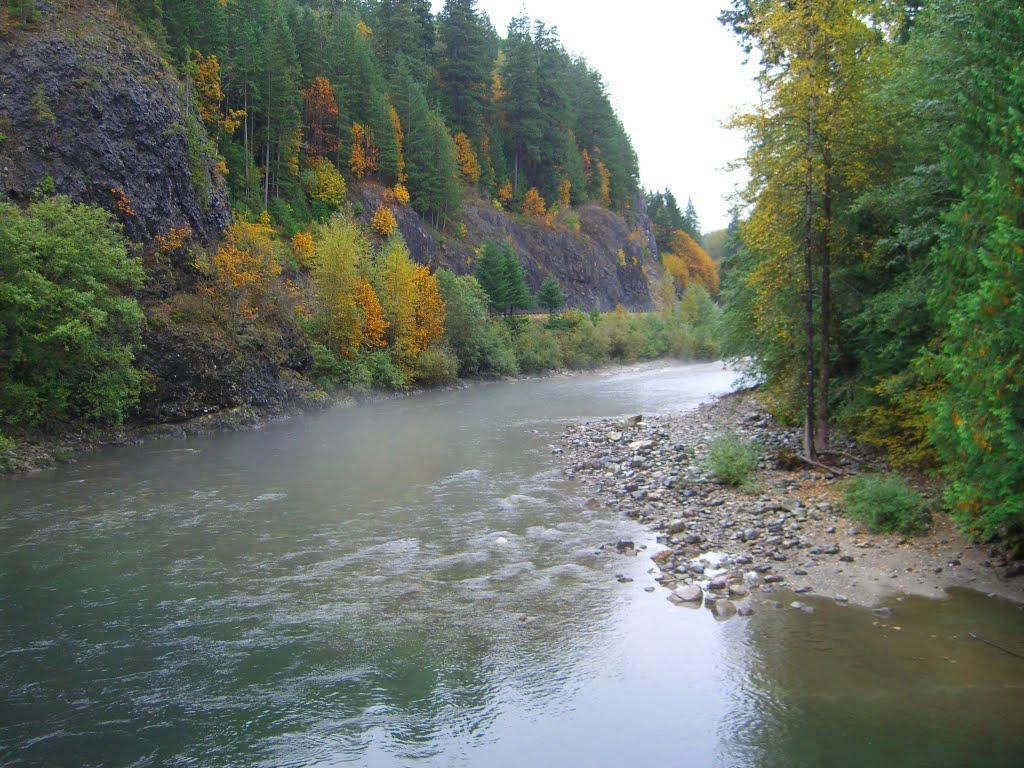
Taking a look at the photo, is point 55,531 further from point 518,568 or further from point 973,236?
point 973,236

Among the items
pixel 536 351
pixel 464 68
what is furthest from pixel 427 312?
pixel 464 68

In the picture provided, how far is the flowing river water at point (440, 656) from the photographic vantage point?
7129mm

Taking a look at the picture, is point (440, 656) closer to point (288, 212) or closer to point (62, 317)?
point (62, 317)

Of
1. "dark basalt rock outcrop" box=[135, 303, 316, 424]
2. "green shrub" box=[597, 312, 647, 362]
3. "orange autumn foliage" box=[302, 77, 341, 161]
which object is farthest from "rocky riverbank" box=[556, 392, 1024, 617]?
"orange autumn foliage" box=[302, 77, 341, 161]

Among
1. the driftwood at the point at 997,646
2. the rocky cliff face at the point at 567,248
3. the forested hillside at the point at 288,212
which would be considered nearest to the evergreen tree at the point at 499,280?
the forested hillside at the point at 288,212

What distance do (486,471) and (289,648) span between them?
39.2 ft

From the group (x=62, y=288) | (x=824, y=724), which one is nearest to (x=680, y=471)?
(x=824, y=724)

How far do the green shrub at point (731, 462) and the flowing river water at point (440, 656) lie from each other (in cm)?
279

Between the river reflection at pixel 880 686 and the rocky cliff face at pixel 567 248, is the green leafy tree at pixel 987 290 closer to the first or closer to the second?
the river reflection at pixel 880 686

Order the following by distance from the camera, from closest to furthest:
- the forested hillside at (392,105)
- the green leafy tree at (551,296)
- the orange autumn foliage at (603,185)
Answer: the forested hillside at (392,105)
the green leafy tree at (551,296)
the orange autumn foliage at (603,185)

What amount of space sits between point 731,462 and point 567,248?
73120 millimetres

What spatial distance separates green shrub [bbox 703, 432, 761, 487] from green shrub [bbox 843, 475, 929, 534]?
308cm

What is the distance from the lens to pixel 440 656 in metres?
9.04

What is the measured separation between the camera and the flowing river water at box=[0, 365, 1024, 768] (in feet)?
23.4
